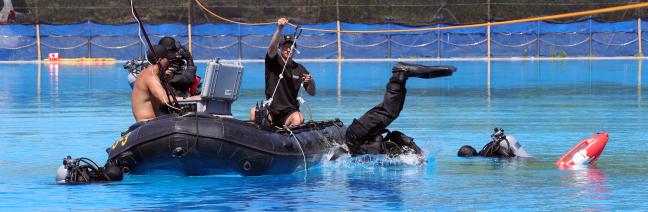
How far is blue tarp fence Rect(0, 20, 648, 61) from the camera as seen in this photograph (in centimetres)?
5975

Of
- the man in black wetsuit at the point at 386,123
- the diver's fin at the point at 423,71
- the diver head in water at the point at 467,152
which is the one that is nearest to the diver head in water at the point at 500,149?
the diver head in water at the point at 467,152

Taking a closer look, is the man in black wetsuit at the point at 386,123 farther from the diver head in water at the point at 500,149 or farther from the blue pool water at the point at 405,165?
the diver head in water at the point at 500,149

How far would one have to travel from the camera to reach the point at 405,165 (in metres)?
15.9

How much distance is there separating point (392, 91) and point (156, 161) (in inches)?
127

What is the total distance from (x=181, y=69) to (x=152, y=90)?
69cm

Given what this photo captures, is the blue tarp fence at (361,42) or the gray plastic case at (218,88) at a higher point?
the blue tarp fence at (361,42)

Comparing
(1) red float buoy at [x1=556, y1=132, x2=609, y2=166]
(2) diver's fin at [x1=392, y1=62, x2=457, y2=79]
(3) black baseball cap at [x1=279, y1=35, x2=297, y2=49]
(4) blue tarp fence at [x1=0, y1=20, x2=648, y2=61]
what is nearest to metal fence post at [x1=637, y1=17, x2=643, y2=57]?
(4) blue tarp fence at [x1=0, y1=20, x2=648, y2=61]

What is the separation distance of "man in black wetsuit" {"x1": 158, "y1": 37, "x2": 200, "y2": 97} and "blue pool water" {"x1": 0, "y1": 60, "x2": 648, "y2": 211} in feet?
4.86

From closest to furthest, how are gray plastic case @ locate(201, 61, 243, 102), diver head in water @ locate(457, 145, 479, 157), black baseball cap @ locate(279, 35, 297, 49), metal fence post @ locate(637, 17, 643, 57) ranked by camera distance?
gray plastic case @ locate(201, 61, 243, 102) < black baseball cap @ locate(279, 35, 297, 49) < diver head in water @ locate(457, 145, 479, 157) < metal fence post @ locate(637, 17, 643, 57)

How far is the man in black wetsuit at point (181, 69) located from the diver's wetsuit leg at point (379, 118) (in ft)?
6.30

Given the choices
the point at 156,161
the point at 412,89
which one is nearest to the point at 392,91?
the point at 156,161

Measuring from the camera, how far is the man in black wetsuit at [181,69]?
15.1 meters

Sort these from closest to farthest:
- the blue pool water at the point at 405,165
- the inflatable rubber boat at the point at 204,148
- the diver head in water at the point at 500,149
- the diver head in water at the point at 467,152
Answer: the blue pool water at the point at 405,165 → the inflatable rubber boat at the point at 204,148 → the diver head in water at the point at 500,149 → the diver head in water at the point at 467,152

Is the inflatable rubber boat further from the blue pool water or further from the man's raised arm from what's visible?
the man's raised arm
